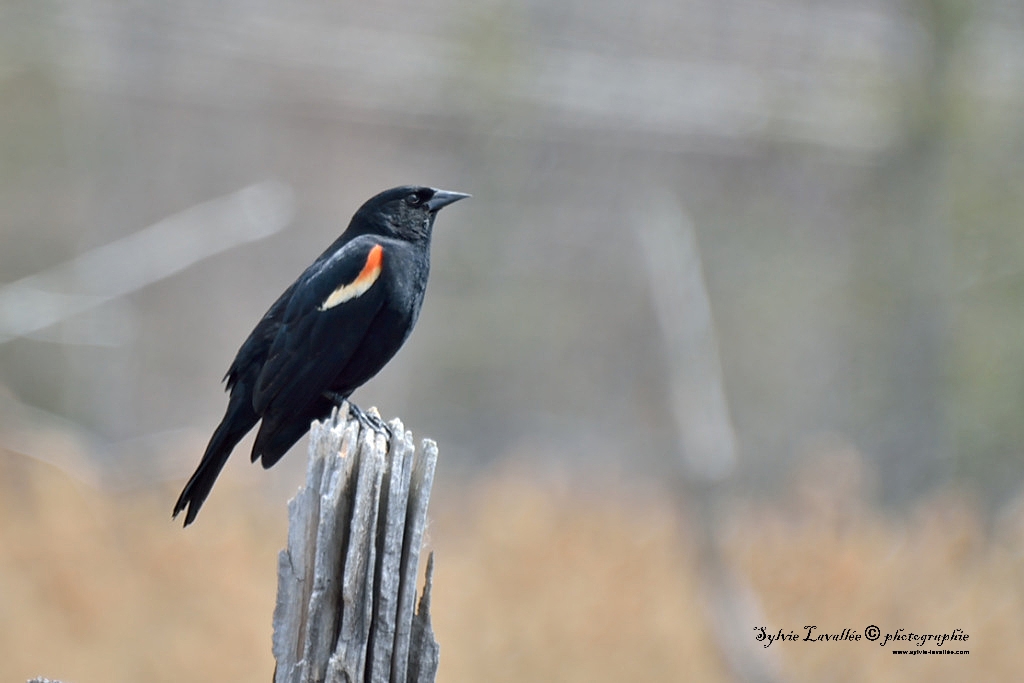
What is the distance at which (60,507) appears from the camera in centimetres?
567

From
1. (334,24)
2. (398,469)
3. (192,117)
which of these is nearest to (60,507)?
(398,469)

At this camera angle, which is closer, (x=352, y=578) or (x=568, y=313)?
(x=352, y=578)

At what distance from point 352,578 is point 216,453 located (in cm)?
111

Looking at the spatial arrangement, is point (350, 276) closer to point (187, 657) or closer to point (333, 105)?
point (187, 657)

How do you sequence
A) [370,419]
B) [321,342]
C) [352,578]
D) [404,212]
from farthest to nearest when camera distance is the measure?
[404,212] < [321,342] < [370,419] < [352,578]

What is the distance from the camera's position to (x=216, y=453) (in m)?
2.96

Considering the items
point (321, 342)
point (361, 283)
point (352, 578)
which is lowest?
point (352, 578)

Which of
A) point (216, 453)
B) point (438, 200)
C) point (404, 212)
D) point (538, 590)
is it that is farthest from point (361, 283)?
point (538, 590)

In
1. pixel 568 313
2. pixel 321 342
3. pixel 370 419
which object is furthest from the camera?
pixel 568 313

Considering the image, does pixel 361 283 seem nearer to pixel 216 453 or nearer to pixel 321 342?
pixel 321 342

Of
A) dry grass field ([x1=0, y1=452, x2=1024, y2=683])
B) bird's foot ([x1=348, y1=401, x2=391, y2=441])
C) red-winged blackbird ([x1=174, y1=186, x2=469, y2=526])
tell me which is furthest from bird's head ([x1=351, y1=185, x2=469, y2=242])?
dry grass field ([x1=0, y1=452, x2=1024, y2=683])

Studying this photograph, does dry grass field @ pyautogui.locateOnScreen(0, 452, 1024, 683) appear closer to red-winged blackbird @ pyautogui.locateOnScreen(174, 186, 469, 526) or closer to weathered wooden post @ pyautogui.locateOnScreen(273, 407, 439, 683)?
red-winged blackbird @ pyautogui.locateOnScreen(174, 186, 469, 526)

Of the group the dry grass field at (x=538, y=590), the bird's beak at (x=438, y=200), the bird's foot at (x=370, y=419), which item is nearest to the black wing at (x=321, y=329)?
the bird's foot at (x=370, y=419)

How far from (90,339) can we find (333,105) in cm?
346
